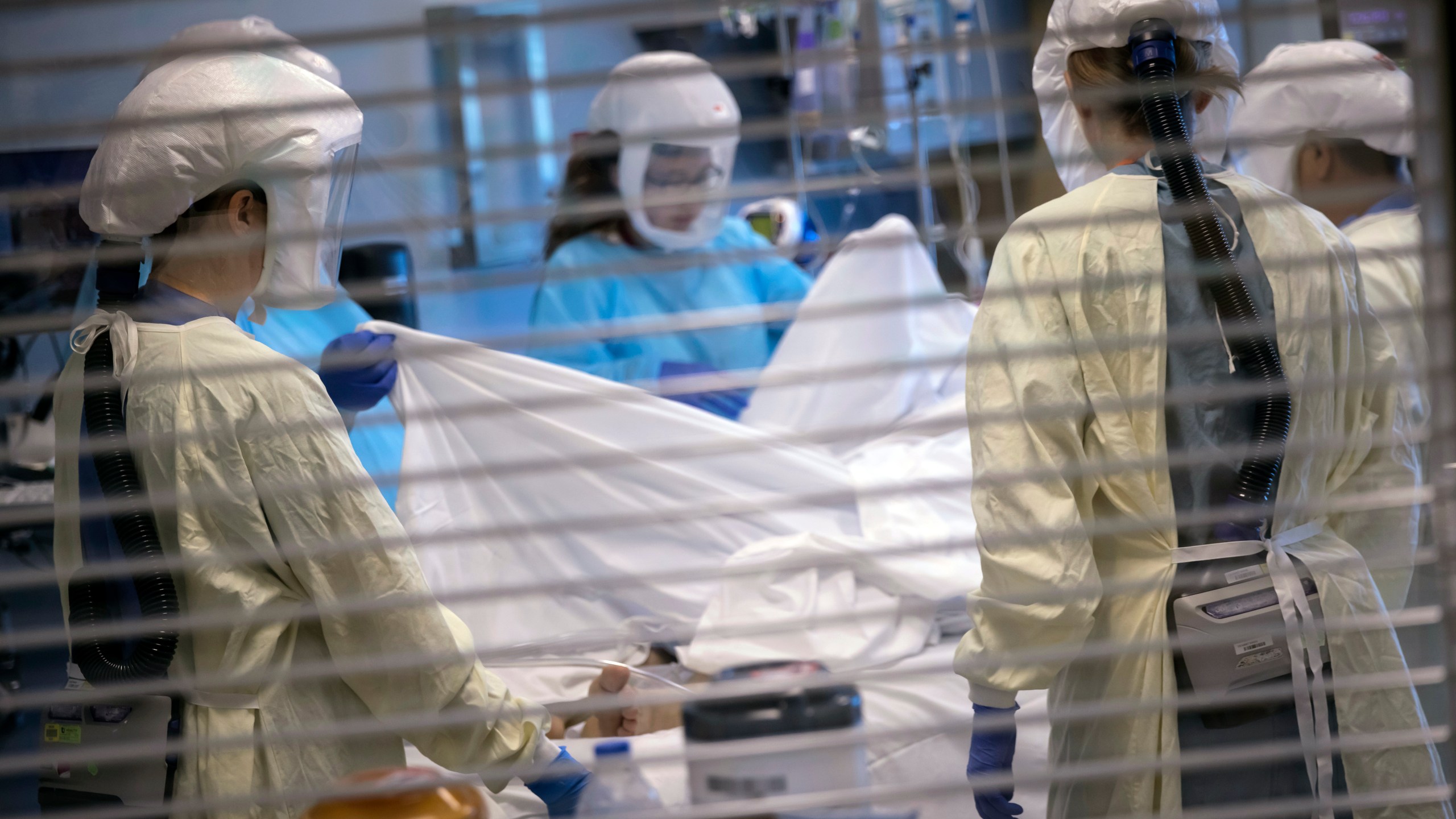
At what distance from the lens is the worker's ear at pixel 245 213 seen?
126 centimetres

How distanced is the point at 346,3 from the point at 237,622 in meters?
2.95

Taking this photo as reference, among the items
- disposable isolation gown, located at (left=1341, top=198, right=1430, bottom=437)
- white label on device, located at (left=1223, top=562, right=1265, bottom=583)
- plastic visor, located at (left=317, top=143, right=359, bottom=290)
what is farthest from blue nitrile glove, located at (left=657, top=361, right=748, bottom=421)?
white label on device, located at (left=1223, top=562, right=1265, bottom=583)

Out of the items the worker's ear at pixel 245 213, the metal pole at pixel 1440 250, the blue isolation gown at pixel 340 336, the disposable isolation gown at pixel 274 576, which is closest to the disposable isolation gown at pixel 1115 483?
the metal pole at pixel 1440 250

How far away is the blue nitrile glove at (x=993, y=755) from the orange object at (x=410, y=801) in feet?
2.08

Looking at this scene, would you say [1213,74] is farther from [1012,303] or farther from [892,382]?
[892,382]

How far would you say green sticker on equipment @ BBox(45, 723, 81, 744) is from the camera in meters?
1.07

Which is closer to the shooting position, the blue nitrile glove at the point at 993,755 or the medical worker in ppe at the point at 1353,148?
the blue nitrile glove at the point at 993,755

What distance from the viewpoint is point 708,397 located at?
8.91 feet

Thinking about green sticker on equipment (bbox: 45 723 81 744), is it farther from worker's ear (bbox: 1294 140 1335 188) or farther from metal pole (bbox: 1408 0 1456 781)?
worker's ear (bbox: 1294 140 1335 188)

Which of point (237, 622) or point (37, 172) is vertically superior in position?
point (37, 172)

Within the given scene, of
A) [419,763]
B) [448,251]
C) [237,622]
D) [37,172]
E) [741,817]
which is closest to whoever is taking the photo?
[741,817]

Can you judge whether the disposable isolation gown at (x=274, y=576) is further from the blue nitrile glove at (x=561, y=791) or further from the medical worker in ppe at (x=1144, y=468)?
the medical worker in ppe at (x=1144, y=468)

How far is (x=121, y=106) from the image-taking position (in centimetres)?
122

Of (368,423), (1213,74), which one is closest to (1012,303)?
(1213,74)
